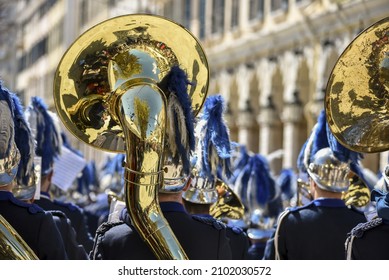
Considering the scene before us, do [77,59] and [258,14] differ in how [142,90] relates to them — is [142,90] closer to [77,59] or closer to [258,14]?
[77,59]

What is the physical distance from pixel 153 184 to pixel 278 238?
6.87ft

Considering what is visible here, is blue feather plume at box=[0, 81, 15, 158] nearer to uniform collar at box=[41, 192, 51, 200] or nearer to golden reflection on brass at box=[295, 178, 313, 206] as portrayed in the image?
uniform collar at box=[41, 192, 51, 200]

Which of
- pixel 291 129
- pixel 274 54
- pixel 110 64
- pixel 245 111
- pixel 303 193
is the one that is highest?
pixel 110 64

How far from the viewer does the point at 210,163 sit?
6.02 metres

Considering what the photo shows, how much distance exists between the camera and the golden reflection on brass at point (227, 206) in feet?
24.4

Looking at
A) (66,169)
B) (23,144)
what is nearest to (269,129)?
(66,169)

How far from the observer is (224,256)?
4.80 metres

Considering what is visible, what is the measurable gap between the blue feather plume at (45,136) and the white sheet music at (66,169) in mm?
594

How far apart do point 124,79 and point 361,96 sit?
105 centimetres

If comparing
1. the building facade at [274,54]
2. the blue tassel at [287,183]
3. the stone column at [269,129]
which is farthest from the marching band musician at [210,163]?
the stone column at [269,129]

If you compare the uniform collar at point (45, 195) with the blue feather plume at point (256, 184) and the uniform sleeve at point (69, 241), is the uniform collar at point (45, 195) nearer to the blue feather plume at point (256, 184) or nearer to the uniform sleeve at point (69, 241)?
the uniform sleeve at point (69, 241)

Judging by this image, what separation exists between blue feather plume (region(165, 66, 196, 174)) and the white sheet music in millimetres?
4404

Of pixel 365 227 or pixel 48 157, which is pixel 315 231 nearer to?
pixel 365 227
